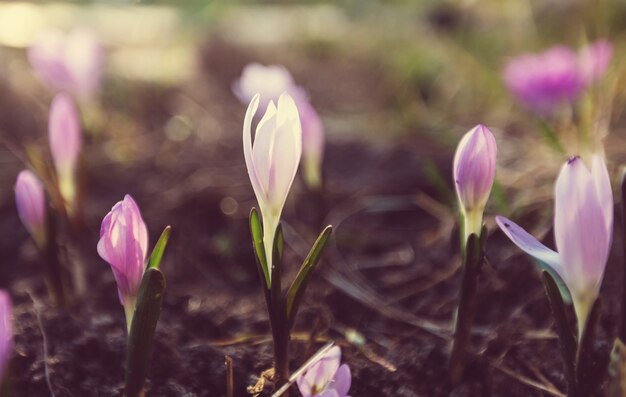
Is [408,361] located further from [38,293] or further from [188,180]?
[188,180]

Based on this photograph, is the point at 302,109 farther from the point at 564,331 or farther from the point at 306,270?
the point at 564,331

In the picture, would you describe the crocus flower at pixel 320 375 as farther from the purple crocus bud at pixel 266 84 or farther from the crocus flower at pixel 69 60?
the crocus flower at pixel 69 60

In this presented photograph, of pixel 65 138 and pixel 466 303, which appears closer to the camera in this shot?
pixel 466 303


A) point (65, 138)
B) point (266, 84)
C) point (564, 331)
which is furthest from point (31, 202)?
point (564, 331)

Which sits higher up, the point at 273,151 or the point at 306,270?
the point at 273,151

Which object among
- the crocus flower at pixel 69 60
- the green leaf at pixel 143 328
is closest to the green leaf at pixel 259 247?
the green leaf at pixel 143 328

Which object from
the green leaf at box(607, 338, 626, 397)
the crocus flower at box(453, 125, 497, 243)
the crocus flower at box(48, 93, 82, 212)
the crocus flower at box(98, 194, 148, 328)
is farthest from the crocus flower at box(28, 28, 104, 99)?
the green leaf at box(607, 338, 626, 397)

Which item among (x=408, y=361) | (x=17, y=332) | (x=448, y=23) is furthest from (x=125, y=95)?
(x=408, y=361)
